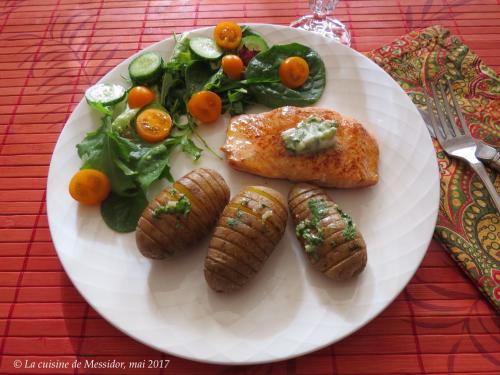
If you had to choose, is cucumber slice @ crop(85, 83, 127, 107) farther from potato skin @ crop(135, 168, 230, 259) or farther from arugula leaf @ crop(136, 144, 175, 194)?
potato skin @ crop(135, 168, 230, 259)

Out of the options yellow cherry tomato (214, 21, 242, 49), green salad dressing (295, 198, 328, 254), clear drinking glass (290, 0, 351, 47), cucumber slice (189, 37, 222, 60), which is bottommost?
green salad dressing (295, 198, 328, 254)

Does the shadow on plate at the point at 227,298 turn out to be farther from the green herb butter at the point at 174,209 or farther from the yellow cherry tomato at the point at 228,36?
the yellow cherry tomato at the point at 228,36

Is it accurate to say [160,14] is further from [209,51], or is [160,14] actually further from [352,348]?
[352,348]

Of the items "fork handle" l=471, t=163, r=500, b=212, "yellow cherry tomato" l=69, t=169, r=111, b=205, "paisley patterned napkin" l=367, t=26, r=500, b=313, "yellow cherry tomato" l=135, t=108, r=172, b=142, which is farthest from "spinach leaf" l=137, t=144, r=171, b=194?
"fork handle" l=471, t=163, r=500, b=212

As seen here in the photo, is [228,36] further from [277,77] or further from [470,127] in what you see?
[470,127]

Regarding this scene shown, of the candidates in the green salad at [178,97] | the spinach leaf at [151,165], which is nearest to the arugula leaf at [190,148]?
the green salad at [178,97]
